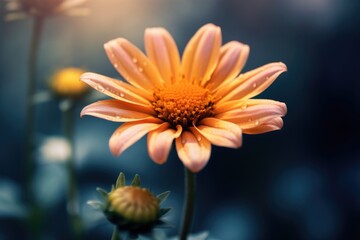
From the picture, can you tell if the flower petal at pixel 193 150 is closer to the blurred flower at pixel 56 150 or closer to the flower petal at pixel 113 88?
the flower petal at pixel 113 88

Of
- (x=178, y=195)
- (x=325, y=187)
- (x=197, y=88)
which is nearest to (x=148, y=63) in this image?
(x=197, y=88)

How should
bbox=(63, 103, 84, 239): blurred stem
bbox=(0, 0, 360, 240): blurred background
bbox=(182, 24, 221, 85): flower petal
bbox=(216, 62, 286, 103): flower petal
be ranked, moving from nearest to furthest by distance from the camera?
bbox=(216, 62, 286, 103): flower petal → bbox=(182, 24, 221, 85): flower petal → bbox=(63, 103, 84, 239): blurred stem → bbox=(0, 0, 360, 240): blurred background

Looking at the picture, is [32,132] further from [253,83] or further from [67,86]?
[253,83]

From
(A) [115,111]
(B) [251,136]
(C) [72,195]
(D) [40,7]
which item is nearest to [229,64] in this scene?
(A) [115,111]

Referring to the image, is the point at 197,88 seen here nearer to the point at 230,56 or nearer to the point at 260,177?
the point at 230,56

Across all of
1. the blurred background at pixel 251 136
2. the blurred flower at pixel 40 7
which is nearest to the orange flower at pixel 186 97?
the blurred flower at pixel 40 7

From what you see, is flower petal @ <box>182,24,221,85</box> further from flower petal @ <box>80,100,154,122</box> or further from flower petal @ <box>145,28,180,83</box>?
flower petal @ <box>80,100,154,122</box>

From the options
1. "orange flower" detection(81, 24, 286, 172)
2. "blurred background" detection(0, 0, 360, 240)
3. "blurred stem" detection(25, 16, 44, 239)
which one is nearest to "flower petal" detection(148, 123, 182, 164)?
"orange flower" detection(81, 24, 286, 172)
